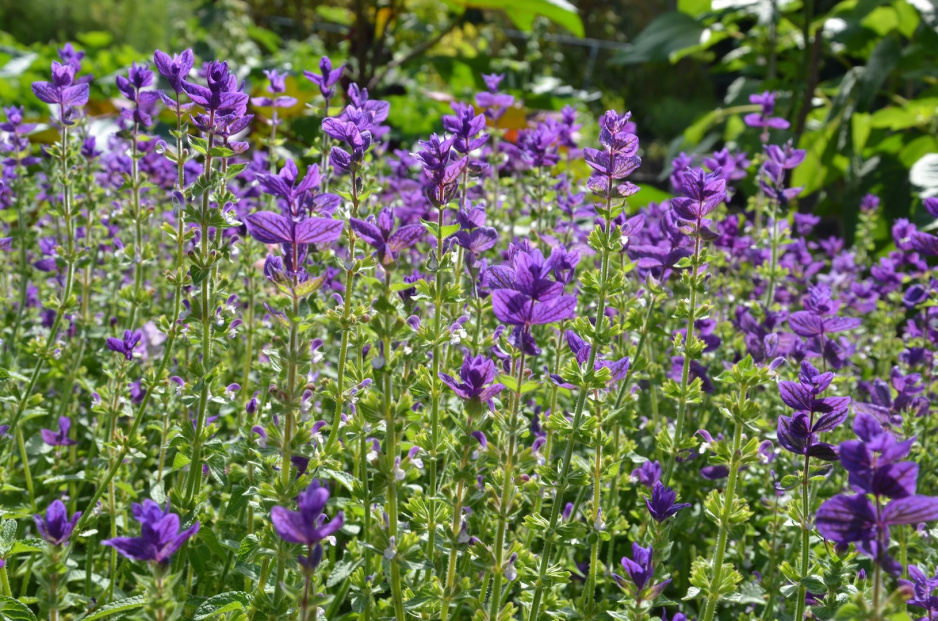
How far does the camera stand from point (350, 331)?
1.63 meters

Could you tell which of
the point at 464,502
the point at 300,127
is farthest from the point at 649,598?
the point at 300,127

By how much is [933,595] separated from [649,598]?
1.70ft

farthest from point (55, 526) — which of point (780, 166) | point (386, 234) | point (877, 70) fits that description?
point (877, 70)

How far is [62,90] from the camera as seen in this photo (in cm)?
219

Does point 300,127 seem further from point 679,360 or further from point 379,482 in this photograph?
point 379,482

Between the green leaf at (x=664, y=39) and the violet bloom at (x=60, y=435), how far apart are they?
4.71 m

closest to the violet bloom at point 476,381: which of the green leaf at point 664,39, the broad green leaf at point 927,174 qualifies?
the broad green leaf at point 927,174

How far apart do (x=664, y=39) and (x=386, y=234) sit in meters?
5.31

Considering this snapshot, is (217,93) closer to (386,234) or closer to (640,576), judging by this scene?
(386,234)

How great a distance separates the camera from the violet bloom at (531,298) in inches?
52.4

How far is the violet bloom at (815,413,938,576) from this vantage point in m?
1.02

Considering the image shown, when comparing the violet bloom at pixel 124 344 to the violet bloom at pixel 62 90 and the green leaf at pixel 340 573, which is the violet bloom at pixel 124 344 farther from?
the green leaf at pixel 340 573

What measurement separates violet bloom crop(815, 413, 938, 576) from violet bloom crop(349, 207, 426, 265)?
0.73 m

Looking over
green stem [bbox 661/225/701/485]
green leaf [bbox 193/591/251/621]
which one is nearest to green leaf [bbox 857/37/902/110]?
green stem [bbox 661/225/701/485]
